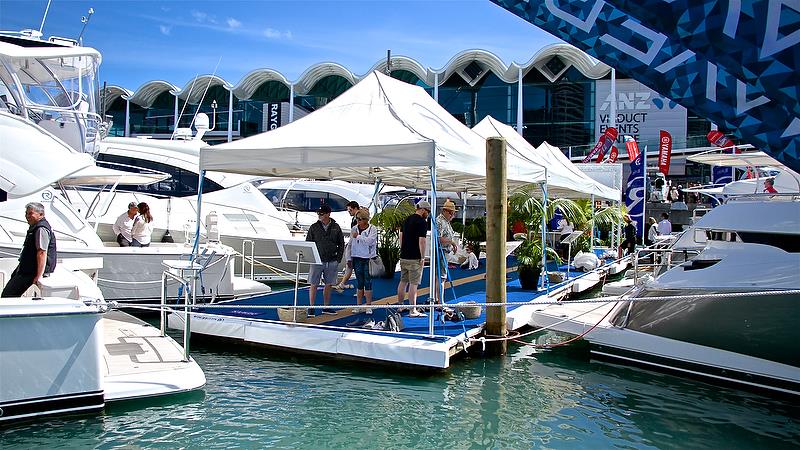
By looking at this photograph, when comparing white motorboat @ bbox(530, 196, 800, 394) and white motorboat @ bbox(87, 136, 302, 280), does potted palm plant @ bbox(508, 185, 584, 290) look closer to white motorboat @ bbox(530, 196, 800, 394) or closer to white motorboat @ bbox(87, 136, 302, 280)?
white motorboat @ bbox(530, 196, 800, 394)

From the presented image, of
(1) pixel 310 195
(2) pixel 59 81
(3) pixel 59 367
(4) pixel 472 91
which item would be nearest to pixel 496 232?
(3) pixel 59 367

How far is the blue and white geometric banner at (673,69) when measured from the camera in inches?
248

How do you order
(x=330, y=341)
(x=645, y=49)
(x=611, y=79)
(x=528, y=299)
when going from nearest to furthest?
(x=645, y=49)
(x=330, y=341)
(x=528, y=299)
(x=611, y=79)

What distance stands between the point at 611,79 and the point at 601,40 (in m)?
41.4

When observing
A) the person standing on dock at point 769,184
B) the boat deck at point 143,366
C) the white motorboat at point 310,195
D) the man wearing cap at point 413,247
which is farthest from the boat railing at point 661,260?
the white motorboat at point 310,195

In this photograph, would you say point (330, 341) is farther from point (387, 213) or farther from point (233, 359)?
point (387, 213)

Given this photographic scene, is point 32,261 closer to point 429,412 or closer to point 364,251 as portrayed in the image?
point 364,251

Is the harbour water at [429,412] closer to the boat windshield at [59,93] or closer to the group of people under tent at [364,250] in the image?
the group of people under tent at [364,250]

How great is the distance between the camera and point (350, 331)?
8969 mm

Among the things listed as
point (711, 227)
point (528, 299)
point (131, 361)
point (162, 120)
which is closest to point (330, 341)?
point (131, 361)

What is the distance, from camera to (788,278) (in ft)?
25.9

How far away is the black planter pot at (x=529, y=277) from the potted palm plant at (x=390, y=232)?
2667mm

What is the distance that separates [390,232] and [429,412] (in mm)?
7384

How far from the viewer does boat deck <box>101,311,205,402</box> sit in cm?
706
